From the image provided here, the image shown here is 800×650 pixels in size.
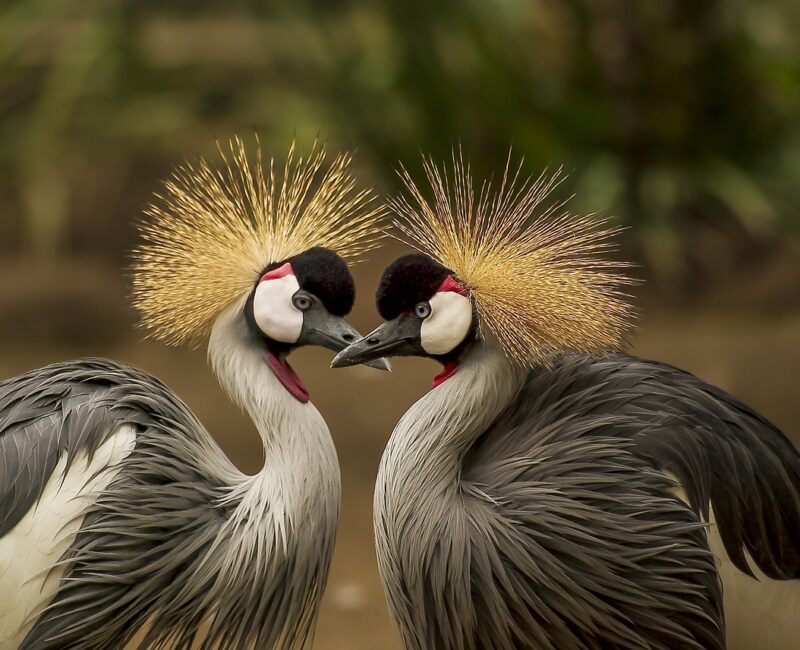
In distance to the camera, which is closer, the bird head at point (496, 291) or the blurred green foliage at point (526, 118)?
the bird head at point (496, 291)

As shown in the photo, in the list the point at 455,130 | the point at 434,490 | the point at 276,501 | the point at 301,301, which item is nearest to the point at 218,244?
the point at 301,301

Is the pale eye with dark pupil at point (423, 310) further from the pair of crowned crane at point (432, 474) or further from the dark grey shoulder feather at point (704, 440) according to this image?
the dark grey shoulder feather at point (704, 440)

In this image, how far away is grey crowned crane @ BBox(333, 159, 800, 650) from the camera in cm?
192

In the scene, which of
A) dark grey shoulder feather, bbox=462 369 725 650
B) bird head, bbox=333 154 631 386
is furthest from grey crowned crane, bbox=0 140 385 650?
dark grey shoulder feather, bbox=462 369 725 650

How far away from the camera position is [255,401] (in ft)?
6.81

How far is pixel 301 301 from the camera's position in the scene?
2051 mm

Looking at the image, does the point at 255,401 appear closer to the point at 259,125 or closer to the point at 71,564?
the point at 71,564

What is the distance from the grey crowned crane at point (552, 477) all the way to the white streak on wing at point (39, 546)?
0.48 meters

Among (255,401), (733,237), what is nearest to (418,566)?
(255,401)

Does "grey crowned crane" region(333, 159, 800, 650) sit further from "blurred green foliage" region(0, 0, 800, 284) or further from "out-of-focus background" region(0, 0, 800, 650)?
"blurred green foliage" region(0, 0, 800, 284)

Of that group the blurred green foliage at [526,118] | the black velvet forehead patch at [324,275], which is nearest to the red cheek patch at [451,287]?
the black velvet forehead patch at [324,275]

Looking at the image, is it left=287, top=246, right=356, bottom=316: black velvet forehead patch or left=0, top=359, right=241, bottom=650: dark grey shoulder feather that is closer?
left=0, top=359, right=241, bottom=650: dark grey shoulder feather

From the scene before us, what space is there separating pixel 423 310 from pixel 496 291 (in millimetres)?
128

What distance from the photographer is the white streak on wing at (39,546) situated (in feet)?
6.20
